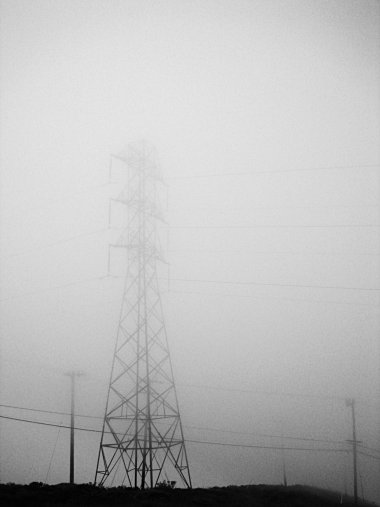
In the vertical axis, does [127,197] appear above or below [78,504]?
above

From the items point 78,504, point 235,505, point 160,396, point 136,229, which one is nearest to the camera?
point 78,504

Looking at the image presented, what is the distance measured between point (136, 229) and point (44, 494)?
1498cm

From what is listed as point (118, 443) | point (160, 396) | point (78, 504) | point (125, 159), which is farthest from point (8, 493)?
point (125, 159)

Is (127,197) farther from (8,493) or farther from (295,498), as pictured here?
(295,498)

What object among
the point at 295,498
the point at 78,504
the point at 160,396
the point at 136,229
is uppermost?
the point at 136,229

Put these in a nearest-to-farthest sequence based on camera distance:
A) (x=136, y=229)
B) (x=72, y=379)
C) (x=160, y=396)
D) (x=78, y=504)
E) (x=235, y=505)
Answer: (x=78, y=504), (x=235, y=505), (x=160, y=396), (x=136, y=229), (x=72, y=379)

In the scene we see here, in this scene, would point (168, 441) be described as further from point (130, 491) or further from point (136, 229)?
point (136, 229)

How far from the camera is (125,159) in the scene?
25953 mm

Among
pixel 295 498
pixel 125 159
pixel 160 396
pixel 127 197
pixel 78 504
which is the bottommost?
pixel 295 498

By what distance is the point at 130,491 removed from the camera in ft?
66.1

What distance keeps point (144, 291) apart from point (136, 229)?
441 cm

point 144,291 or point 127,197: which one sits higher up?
point 127,197

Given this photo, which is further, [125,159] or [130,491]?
[125,159]

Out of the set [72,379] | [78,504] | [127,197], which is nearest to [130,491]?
[78,504]
